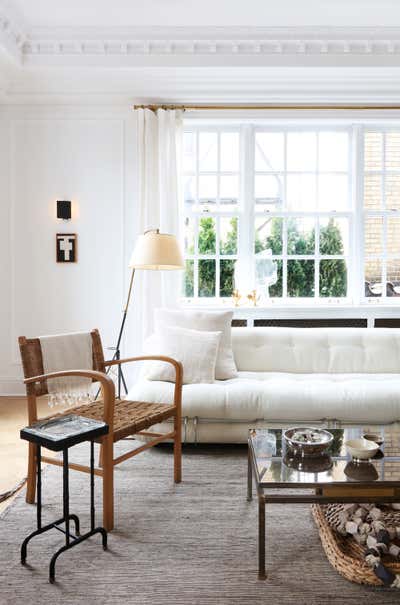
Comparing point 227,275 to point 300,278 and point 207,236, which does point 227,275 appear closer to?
point 207,236

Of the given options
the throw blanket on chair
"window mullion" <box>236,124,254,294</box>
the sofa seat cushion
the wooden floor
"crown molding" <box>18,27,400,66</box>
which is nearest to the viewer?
the throw blanket on chair

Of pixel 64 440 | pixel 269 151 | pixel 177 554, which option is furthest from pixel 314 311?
pixel 64 440

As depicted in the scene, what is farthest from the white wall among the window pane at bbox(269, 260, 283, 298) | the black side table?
the black side table

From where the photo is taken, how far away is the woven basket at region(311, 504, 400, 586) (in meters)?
1.97

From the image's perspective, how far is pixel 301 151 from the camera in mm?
5160

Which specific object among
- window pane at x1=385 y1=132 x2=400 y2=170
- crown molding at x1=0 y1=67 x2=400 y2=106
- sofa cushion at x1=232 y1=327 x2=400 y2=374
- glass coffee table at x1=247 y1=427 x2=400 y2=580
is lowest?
glass coffee table at x1=247 y1=427 x2=400 y2=580

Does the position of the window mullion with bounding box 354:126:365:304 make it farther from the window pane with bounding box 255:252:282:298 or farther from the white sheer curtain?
the white sheer curtain

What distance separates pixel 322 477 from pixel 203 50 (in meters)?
3.67

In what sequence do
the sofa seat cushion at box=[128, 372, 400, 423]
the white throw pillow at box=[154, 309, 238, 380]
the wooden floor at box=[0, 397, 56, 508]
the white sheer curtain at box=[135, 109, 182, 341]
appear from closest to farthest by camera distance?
1. the wooden floor at box=[0, 397, 56, 508]
2. the sofa seat cushion at box=[128, 372, 400, 423]
3. the white throw pillow at box=[154, 309, 238, 380]
4. the white sheer curtain at box=[135, 109, 182, 341]

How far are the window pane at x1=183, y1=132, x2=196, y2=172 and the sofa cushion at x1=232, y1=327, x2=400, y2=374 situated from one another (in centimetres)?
192

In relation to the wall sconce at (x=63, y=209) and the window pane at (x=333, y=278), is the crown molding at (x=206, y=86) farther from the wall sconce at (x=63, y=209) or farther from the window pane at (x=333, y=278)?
the window pane at (x=333, y=278)

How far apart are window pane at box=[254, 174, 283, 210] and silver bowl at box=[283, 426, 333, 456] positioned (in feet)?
10.4

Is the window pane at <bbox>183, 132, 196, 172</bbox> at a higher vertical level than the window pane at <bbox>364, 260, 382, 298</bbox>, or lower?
higher

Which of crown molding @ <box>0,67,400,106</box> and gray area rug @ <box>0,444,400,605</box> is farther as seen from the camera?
crown molding @ <box>0,67,400,106</box>
